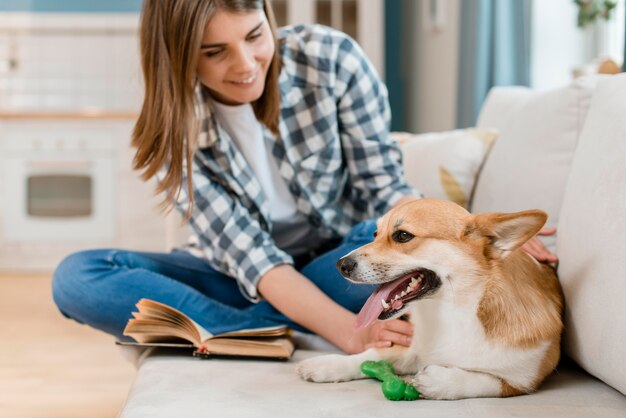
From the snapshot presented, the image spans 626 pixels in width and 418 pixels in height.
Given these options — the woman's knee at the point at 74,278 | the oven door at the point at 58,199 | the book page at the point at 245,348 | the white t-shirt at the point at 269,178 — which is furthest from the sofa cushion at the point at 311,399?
the oven door at the point at 58,199

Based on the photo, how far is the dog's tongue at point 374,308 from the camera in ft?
4.30

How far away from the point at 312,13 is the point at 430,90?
3.32 ft

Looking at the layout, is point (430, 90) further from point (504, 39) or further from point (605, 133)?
point (605, 133)

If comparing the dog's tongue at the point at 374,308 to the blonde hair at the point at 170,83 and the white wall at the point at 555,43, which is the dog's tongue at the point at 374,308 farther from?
the white wall at the point at 555,43

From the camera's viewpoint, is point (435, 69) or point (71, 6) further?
point (71, 6)

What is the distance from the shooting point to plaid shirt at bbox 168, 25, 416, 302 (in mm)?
1920

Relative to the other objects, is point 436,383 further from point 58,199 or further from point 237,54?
point 58,199

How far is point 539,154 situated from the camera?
1.86m

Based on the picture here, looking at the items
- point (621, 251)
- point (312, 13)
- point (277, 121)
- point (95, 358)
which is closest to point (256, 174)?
point (277, 121)

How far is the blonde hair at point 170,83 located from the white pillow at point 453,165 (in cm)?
79

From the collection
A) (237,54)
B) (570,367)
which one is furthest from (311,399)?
(237,54)

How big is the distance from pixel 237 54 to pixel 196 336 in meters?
0.58

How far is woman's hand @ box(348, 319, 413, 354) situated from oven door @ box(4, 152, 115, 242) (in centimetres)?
388

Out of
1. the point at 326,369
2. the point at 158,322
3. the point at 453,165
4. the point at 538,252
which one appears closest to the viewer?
the point at 326,369
